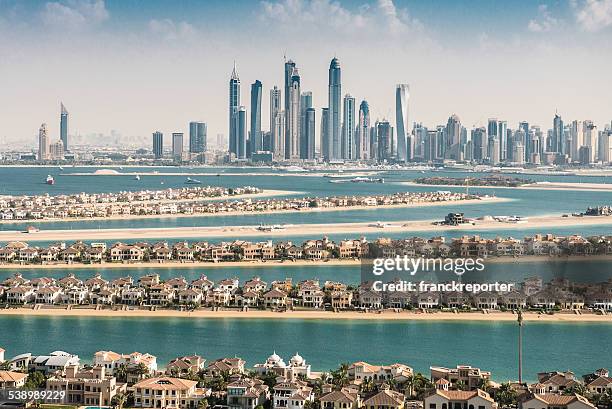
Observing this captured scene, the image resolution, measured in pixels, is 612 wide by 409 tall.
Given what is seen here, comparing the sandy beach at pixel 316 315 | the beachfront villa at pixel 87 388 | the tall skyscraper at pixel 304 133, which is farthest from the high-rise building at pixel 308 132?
the beachfront villa at pixel 87 388

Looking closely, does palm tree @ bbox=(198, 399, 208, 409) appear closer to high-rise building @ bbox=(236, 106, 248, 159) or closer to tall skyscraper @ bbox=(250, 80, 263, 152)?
tall skyscraper @ bbox=(250, 80, 263, 152)

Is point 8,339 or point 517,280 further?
point 517,280

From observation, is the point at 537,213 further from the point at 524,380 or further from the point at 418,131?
the point at 418,131

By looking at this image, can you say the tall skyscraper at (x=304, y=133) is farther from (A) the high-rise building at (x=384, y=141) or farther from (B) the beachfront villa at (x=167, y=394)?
(B) the beachfront villa at (x=167, y=394)

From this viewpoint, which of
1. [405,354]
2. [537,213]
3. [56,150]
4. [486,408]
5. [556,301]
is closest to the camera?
[486,408]

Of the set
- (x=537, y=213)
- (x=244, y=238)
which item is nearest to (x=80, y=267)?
(x=244, y=238)

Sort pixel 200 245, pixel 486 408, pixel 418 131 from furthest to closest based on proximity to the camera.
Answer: pixel 418 131
pixel 200 245
pixel 486 408

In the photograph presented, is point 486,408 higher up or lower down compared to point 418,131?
lower down

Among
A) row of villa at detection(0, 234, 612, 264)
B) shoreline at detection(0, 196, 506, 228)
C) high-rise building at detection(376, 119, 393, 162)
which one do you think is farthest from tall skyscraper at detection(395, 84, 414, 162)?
row of villa at detection(0, 234, 612, 264)
